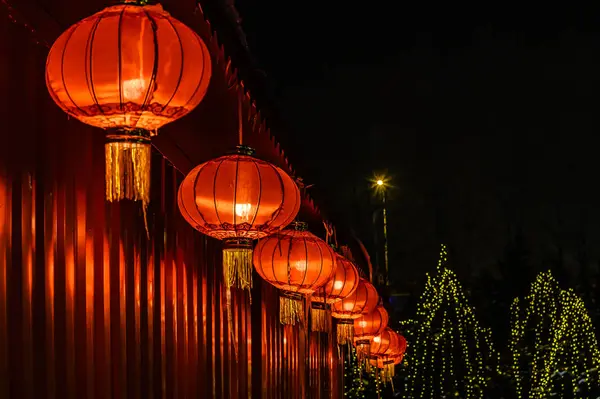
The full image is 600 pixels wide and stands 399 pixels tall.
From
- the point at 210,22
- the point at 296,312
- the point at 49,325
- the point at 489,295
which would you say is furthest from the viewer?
the point at 489,295

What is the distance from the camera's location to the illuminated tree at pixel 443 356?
80.7 feet

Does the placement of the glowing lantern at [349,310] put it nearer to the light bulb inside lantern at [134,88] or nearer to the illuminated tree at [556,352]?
the light bulb inside lantern at [134,88]

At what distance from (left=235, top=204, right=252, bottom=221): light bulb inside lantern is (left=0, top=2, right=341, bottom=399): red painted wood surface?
630mm

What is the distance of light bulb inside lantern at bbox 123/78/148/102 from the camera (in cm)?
344

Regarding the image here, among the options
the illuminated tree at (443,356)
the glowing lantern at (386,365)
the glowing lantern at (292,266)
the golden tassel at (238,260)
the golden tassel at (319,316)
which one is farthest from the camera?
the illuminated tree at (443,356)

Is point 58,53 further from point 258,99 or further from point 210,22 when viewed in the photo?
point 258,99

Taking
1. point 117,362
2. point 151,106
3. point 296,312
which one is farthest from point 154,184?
point 151,106

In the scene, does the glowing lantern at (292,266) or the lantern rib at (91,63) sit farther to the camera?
the glowing lantern at (292,266)

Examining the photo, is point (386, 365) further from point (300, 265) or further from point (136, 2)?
point (136, 2)

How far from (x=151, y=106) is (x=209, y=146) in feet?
12.7

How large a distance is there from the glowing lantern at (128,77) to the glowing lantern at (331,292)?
4.70 meters

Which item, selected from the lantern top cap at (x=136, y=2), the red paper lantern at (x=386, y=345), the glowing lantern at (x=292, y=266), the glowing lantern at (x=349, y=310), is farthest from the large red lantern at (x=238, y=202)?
the red paper lantern at (x=386, y=345)

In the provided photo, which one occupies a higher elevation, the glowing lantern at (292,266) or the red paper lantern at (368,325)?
the glowing lantern at (292,266)

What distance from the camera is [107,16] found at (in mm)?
3545
